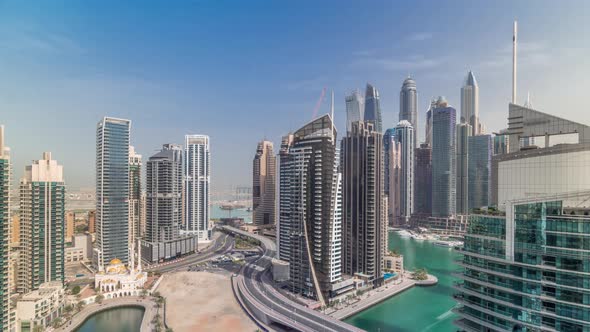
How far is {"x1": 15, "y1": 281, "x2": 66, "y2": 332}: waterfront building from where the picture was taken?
25188 mm

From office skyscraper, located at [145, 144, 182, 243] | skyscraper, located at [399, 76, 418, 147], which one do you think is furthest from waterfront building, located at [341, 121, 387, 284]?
skyscraper, located at [399, 76, 418, 147]

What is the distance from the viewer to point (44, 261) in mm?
32594

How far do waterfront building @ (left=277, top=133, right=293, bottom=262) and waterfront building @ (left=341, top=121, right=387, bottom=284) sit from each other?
21.8ft

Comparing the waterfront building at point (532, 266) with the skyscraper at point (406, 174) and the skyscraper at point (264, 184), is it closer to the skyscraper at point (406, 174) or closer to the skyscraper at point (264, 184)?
the skyscraper at point (264, 184)

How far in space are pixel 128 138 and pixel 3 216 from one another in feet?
71.2

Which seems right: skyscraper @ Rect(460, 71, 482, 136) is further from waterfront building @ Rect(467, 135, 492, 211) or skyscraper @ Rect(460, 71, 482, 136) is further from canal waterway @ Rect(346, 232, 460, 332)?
canal waterway @ Rect(346, 232, 460, 332)

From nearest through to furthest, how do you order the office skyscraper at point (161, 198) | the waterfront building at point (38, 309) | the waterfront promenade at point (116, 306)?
the waterfront building at point (38, 309) < the waterfront promenade at point (116, 306) < the office skyscraper at point (161, 198)

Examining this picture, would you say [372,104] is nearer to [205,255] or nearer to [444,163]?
[444,163]

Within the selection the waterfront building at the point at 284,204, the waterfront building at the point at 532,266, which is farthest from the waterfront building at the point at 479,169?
the waterfront building at the point at 532,266

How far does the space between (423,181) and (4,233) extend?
91.3 meters

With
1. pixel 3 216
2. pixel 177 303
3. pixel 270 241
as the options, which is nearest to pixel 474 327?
pixel 177 303

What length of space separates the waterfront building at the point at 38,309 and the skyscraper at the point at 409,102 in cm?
12934

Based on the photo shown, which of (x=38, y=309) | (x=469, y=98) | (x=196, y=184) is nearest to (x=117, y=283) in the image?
(x=38, y=309)

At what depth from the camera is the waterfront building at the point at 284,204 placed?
3481cm
